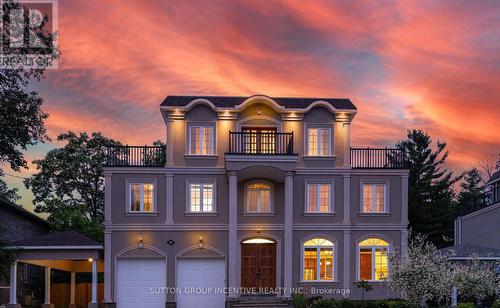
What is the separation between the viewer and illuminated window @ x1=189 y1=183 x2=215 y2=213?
1101 inches

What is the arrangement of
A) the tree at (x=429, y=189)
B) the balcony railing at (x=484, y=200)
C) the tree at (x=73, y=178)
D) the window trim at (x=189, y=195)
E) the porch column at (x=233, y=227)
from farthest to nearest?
the tree at (x=429, y=189), the tree at (x=73, y=178), the balcony railing at (x=484, y=200), the window trim at (x=189, y=195), the porch column at (x=233, y=227)

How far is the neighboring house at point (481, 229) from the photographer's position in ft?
89.6

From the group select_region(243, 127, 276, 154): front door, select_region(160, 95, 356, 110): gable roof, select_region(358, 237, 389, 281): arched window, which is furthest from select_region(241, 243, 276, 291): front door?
select_region(160, 95, 356, 110): gable roof

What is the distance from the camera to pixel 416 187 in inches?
1810

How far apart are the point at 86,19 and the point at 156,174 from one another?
730 cm

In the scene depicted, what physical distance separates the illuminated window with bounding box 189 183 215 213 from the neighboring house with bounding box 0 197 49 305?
888 cm

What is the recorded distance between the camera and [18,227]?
108 feet

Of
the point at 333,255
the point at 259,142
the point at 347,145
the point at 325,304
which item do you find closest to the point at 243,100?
the point at 259,142

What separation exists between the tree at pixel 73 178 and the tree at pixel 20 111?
555 inches

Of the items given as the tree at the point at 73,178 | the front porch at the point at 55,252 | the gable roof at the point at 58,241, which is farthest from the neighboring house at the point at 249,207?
the tree at the point at 73,178

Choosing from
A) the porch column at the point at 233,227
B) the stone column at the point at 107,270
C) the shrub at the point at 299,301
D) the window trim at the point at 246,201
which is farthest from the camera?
the window trim at the point at 246,201

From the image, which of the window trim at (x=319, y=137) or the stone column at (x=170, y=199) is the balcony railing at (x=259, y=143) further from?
the stone column at (x=170, y=199)

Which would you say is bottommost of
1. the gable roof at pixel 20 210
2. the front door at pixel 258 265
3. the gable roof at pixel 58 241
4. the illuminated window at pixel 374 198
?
the front door at pixel 258 265

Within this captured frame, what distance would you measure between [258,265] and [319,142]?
247 inches
